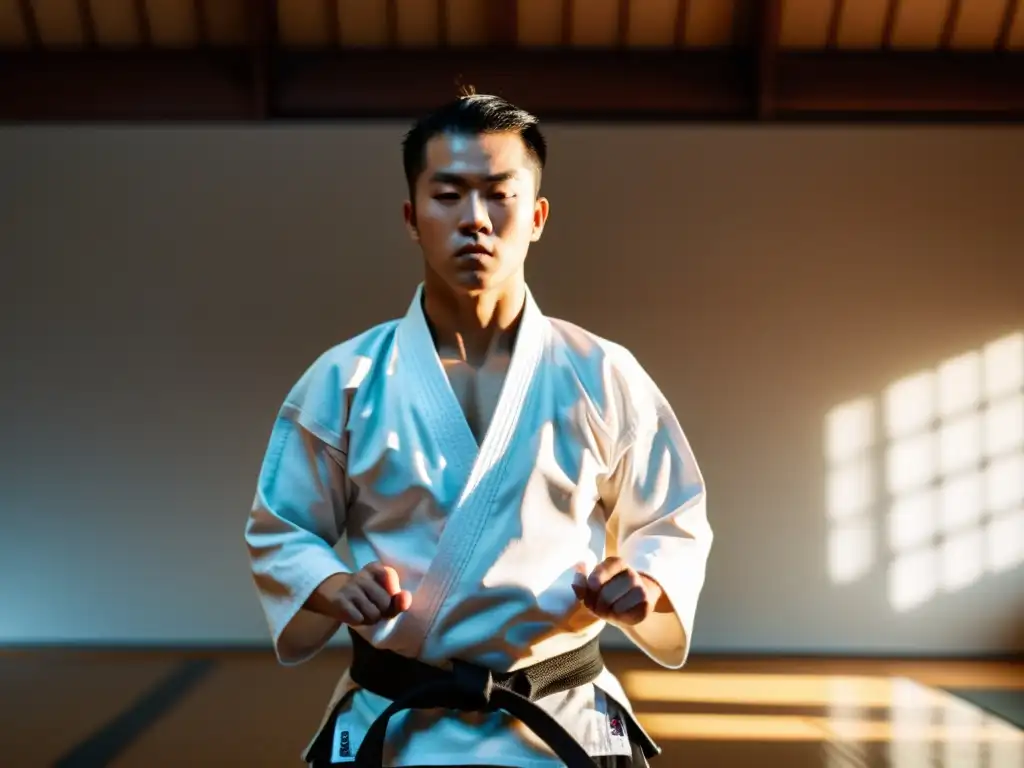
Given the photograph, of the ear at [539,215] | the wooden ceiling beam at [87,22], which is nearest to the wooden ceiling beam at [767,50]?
the wooden ceiling beam at [87,22]

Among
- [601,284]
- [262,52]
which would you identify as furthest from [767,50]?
[262,52]

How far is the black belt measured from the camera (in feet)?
4.03

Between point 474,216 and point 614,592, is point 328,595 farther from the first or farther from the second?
point 474,216

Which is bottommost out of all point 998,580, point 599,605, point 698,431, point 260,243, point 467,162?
point 599,605

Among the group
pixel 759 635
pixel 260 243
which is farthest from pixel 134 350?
pixel 759 635

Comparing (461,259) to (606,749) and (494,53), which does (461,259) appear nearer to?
(606,749)

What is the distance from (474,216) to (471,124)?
4.8 inches

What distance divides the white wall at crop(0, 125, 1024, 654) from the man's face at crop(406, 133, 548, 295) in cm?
498

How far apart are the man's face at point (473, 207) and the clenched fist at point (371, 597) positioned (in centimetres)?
38

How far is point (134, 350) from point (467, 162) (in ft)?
17.7

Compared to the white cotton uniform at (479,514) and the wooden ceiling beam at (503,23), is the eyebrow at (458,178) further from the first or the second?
the wooden ceiling beam at (503,23)

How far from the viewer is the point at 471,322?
4.83 ft

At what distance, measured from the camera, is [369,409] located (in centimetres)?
137

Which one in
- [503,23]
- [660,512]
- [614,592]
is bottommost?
[614,592]
